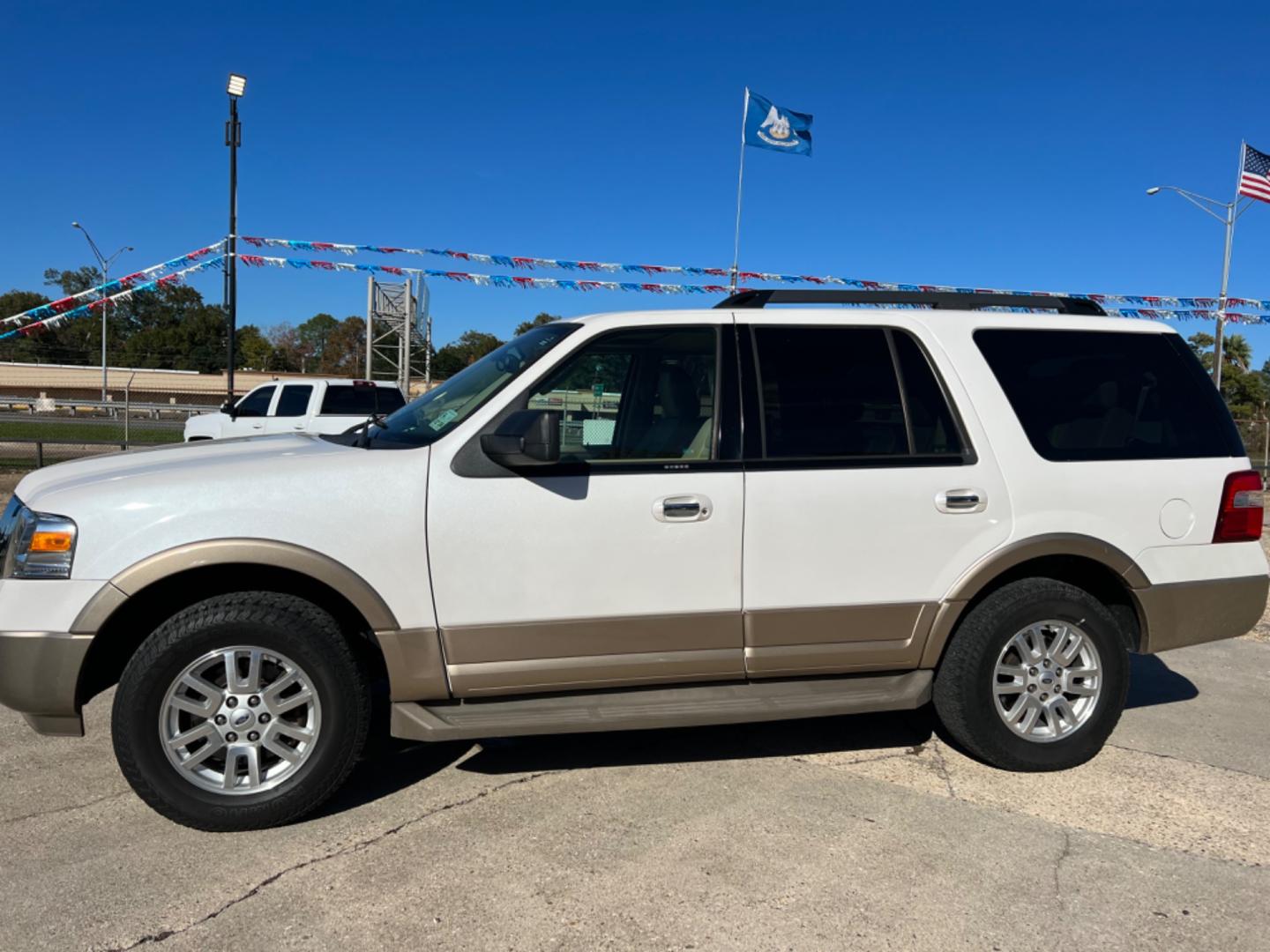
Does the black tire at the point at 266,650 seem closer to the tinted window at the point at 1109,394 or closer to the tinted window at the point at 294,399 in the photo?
the tinted window at the point at 1109,394

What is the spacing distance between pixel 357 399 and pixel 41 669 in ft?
40.9

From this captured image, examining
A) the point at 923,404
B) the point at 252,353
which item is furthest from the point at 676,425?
the point at 252,353

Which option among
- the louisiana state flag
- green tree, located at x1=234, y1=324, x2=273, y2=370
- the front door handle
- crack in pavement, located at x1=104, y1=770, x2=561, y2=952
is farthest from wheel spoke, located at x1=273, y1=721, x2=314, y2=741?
green tree, located at x1=234, y1=324, x2=273, y2=370

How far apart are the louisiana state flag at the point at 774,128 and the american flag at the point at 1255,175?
10.3 metres

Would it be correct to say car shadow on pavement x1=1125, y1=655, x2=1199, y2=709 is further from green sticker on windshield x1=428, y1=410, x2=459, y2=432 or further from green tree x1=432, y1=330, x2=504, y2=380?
green tree x1=432, y1=330, x2=504, y2=380

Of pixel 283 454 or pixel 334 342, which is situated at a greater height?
pixel 334 342

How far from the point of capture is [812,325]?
3896 mm

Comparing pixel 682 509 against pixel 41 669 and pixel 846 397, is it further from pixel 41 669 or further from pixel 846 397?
pixel 41 669

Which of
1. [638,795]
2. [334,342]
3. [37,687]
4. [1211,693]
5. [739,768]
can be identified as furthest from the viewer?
[334,342]

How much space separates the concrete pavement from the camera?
279 cm

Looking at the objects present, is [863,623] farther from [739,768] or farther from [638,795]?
[638,795]

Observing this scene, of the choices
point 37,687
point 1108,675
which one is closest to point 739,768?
point 1108,675

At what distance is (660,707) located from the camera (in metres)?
3.57

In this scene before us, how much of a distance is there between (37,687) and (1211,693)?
583cm
